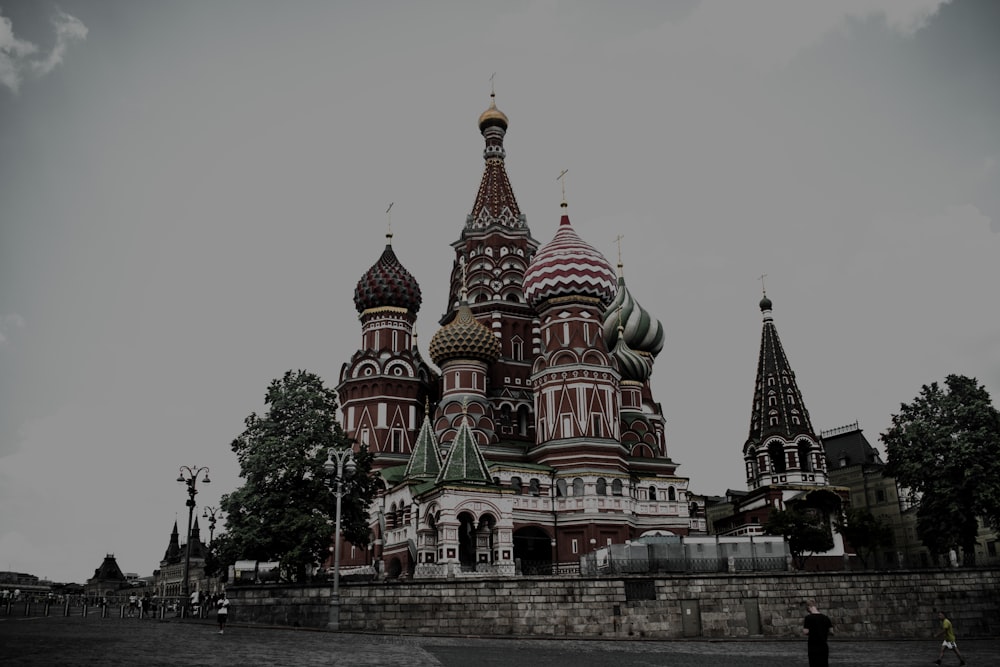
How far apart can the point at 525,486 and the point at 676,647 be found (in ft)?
68.8

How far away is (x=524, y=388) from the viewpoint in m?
57.1

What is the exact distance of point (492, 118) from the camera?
67.8 m

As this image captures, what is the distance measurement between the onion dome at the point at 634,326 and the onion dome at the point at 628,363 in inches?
96.0

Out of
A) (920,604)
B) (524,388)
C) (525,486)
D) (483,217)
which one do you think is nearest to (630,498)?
(525,486)

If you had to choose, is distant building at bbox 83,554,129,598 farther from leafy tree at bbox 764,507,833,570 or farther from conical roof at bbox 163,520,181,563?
leafy tree at bbox 764,507,833,570

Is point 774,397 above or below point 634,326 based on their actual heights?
below

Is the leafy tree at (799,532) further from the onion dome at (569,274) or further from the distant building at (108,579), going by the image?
the distant building at (108,579)

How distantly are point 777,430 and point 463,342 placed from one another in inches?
1068

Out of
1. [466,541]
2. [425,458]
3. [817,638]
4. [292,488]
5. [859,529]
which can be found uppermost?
[425,458]

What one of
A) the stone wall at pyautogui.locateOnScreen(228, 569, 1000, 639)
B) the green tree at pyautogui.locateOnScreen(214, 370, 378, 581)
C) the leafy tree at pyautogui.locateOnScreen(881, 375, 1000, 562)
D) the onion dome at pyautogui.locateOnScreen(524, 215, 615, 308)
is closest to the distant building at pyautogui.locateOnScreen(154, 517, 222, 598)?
the onion dome at pyautogui.locateOnScreen(524, 215, 615, 308)

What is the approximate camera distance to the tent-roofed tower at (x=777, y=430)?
64.2 meters

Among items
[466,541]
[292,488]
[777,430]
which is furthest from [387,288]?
[777,430]

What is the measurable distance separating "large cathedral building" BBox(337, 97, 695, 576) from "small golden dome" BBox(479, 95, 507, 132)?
3909 millimetres

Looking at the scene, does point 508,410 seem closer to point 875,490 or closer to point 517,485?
point 517,485
